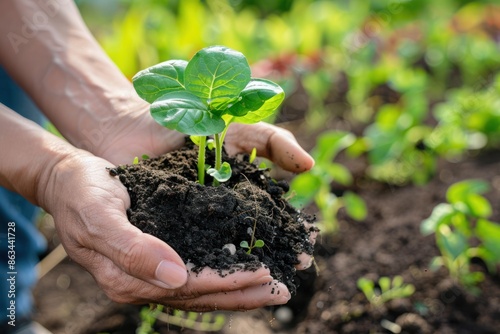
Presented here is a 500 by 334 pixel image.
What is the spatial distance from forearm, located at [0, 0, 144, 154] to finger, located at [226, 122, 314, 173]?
0.28 meters

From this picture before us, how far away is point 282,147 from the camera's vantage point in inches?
65.3

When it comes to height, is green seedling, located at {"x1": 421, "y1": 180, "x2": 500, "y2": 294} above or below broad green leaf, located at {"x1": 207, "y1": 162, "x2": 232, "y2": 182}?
below

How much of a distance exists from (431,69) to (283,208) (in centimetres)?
268

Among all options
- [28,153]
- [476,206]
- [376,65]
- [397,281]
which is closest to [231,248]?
[28,153]

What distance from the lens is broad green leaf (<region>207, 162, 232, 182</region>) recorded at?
1.40 metres

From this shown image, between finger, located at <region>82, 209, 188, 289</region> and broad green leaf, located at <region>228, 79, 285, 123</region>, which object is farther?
broad green leaf, located at <region>228, 79, 285, 123</region>

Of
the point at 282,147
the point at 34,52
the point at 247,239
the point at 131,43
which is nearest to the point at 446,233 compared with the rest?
the point at 282,147

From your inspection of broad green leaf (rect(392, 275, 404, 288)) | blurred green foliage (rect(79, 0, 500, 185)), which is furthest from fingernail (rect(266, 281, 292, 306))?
blurred green foliage (rect(79, 0, 500, 185))

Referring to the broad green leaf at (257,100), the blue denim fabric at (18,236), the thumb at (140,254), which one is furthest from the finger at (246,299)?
the blue denim fabric at (18,236)

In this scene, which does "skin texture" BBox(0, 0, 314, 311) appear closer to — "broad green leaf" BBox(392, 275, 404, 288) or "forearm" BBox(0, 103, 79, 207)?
"forearm" BBox(0, 103, 79, 207)

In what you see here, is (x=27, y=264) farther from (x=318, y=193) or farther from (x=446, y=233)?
(x=446, y=233)

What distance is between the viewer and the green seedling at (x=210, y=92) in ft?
4.32

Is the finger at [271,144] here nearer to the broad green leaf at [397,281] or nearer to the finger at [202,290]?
the finger at [202,290]

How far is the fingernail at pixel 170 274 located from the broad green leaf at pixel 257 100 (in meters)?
0.38
